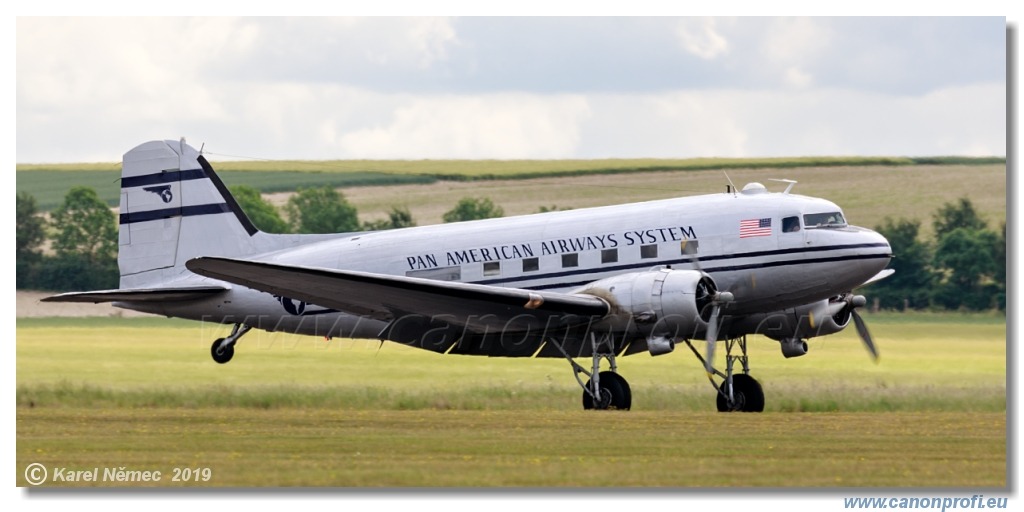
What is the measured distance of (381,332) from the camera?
25.4 meters

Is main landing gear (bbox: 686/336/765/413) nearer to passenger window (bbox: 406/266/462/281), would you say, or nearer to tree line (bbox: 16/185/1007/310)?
passenger window (bbox: 406/266/462/281)

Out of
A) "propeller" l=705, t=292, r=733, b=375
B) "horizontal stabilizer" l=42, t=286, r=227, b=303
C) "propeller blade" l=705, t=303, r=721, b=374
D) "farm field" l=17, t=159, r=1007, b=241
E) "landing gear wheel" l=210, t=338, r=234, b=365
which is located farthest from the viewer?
"farm field" l=17, t=159, r=1007, b=241

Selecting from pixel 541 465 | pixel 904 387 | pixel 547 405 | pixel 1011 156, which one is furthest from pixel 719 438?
pixel 904 387

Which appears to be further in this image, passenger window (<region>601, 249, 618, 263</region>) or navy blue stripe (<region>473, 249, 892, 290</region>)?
passenger window (<region>601, 249, 618, 263</region>)

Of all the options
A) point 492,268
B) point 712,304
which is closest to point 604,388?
point 712,304

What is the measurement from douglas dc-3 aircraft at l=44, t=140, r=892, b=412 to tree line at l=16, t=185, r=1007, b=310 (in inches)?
476

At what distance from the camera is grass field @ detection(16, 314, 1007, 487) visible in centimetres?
1628

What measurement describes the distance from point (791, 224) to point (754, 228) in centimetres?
54

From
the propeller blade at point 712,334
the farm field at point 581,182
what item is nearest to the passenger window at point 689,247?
the propeller blade at point 712,334

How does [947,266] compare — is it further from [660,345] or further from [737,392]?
[660,345]

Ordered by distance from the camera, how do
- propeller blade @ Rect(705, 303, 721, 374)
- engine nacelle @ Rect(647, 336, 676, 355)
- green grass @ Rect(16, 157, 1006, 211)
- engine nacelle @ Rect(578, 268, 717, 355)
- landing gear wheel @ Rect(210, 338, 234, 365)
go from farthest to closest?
green grass @ Rect(16, 157, 1006, 211), landing gear wheel @ Rect(210, 338, 234, 365), propeller blade @ Rect(705, 303, 721, 374), engine nacelle @ Rect(647, 336, 676, 355), engine nacelle @ Rect(578, 268, 717, 355)

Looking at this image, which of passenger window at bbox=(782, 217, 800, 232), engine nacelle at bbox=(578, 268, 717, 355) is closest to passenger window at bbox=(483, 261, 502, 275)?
engine nacelle at bbox=(578, 268, 717, 355)

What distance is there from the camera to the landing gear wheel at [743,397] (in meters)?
23.9

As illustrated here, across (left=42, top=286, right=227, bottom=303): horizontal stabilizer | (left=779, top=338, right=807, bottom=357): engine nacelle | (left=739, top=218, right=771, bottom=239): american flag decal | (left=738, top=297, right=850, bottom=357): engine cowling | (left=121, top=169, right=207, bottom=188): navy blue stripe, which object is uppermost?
(left=121, top=169, right=207, bottom=188): navy blue stripe
